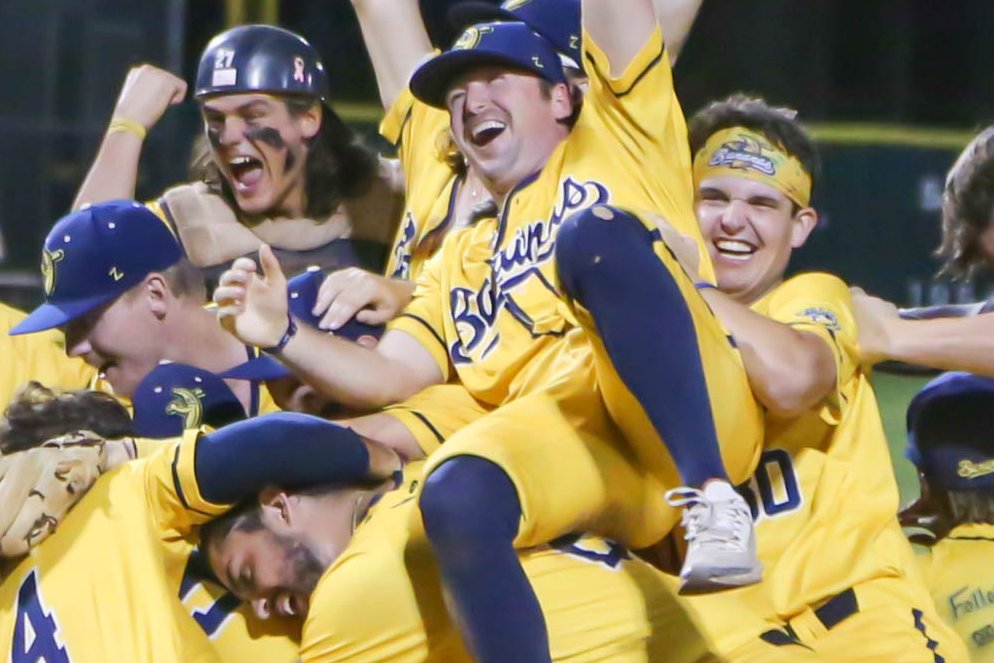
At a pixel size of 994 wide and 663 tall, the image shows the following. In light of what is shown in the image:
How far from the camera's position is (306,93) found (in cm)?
442

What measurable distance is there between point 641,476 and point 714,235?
705 millimetres

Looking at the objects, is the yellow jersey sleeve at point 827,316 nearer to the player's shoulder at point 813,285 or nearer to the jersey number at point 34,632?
the player's shoulder at point 813,285

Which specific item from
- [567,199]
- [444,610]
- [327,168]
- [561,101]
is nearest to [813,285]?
[567,199]

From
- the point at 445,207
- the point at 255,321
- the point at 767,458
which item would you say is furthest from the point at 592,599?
the point at 445,207

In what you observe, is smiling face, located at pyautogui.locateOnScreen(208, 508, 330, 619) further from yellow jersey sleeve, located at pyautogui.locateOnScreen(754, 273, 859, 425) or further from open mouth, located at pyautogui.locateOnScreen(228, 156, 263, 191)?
open mouth, located at pyautogui.locateOnScreen(228, 156, 263, 191)

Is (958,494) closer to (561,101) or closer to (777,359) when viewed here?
(777,359)

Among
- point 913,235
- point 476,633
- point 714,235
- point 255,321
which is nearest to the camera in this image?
point 476,633

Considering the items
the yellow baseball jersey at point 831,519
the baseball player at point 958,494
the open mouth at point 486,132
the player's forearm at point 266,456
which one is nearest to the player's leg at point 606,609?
the yellow baseball jersey at point 831,519

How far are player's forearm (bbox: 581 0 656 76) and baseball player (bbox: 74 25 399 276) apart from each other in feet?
3.75

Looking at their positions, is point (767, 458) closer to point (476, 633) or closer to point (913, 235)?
point (476, 633)

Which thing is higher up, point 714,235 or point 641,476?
point 714,235

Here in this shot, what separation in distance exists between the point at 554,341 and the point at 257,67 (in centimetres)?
132

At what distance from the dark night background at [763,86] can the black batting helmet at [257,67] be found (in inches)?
195

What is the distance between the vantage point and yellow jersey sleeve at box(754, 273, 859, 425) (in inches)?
131
